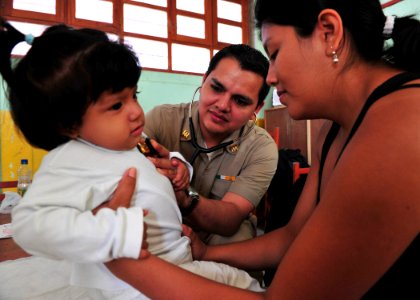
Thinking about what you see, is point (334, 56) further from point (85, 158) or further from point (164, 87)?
point (164, 87)

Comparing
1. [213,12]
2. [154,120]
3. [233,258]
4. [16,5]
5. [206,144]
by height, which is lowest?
[233,258]

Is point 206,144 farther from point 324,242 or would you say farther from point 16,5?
point 16,5

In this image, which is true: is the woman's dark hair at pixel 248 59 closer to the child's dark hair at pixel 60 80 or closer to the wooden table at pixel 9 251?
the child's dark hair at pixel 60 80

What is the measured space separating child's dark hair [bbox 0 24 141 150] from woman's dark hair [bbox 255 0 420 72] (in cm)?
45

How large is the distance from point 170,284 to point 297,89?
0.60m

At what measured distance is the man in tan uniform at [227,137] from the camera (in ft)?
4.49

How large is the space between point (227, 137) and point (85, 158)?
2.85 feet

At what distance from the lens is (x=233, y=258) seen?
1.06m

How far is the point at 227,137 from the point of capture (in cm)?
150

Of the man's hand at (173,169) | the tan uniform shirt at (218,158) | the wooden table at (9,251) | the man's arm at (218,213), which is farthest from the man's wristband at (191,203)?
the wooden table at (9,251)

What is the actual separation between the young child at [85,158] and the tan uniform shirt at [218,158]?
0.61 meters

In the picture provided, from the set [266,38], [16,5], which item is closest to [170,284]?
[266,38]

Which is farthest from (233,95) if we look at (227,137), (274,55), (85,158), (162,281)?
(162,281)

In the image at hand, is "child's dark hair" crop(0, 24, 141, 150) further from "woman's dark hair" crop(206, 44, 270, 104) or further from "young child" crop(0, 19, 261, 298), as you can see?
"woman's dark hair" crop(206, 44, 270, 104)
